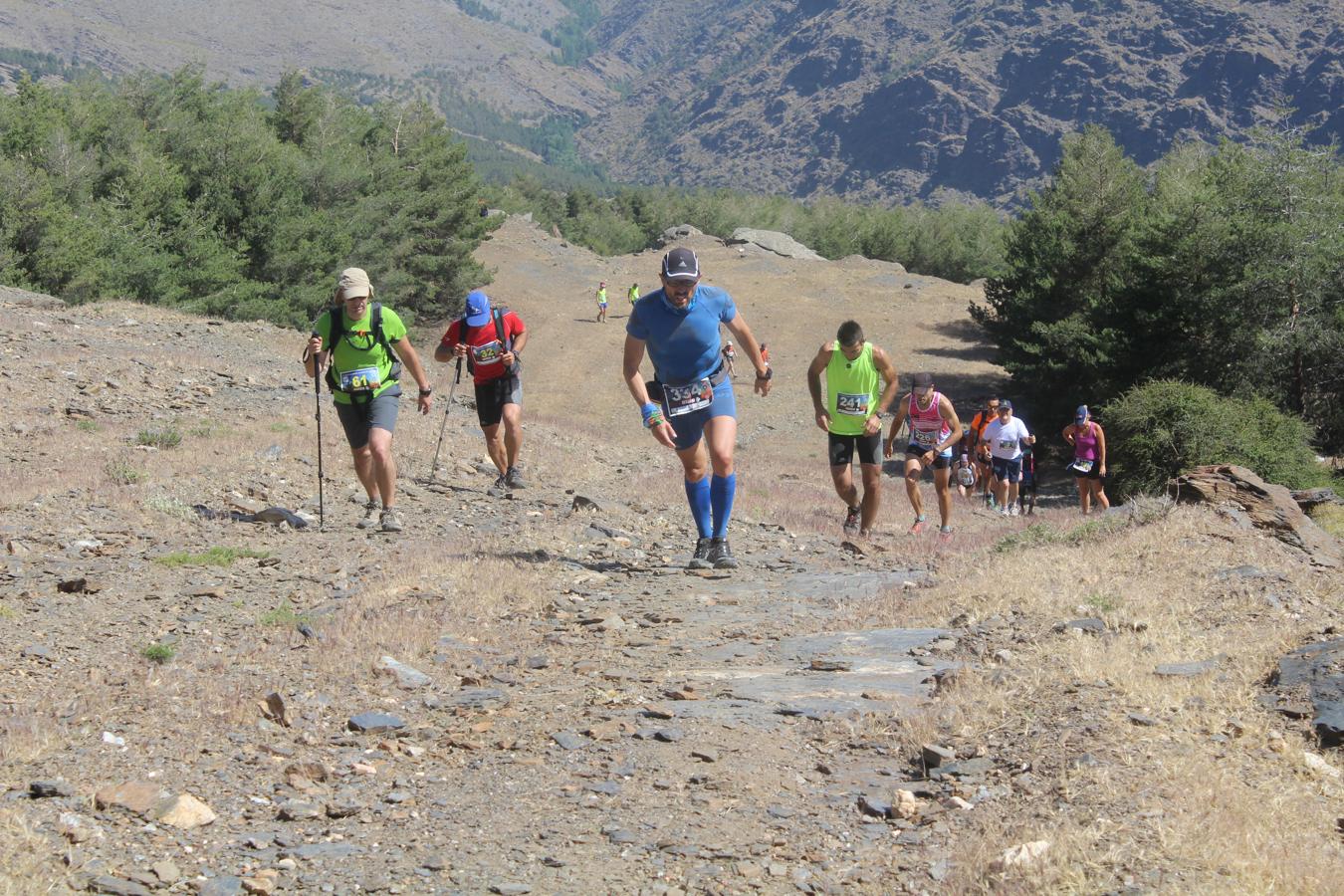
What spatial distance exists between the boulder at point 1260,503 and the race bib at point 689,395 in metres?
4.59

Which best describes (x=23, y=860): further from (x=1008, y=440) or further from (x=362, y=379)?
(x=1008, y=440)

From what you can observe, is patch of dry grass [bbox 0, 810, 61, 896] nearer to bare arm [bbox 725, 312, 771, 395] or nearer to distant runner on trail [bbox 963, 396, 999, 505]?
bare arm [bbox 725, 312, 771, 395]

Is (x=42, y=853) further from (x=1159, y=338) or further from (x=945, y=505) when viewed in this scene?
(x=1159, y=338)

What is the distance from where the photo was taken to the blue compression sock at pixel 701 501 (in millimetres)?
9289

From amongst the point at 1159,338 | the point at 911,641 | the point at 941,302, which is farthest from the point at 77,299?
the point at 941,302

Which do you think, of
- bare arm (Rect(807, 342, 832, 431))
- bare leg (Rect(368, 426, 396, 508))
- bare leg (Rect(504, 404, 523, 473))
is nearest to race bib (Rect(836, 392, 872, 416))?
bare arm (Rect(807, 342, 832, 431))

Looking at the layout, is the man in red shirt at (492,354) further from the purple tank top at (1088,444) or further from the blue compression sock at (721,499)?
the purple tank top at (1088,444)

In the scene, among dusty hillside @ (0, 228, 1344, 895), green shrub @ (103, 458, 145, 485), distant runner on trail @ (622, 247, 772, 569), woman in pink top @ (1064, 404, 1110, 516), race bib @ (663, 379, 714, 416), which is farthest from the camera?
woman in pink top @ (1064, 404, 1110, 516)

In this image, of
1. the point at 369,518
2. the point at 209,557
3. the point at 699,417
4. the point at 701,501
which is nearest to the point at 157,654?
the point at 209,557

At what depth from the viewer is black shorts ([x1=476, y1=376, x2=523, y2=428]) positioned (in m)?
12.9

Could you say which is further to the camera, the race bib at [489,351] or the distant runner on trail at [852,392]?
the race bib at [489,351]

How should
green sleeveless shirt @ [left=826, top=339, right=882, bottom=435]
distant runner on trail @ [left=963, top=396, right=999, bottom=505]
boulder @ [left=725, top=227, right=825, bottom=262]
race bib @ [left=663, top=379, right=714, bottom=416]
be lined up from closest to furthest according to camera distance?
1. race bib @ [left=663, top=379, right=714, bottom=416]
2. green sleeveless shirt @ [left=826, top=339, right=882, bottom=435]
3. distant runner on trail @ [left=963, top=396, right=999, bottom=505]
4. boulder @ [left=725, top=227, right=825, bottom=262]

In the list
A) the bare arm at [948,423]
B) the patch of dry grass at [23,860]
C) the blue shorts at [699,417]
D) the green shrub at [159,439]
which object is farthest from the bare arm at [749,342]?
the green shrub at [159,439]

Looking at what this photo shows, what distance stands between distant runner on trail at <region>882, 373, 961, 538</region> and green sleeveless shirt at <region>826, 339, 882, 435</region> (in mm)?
1630
